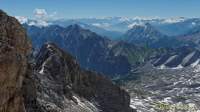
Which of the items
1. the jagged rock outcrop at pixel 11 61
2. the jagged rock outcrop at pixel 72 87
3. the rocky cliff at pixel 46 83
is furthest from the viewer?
the jagged rock outcrop at pixel 72 87

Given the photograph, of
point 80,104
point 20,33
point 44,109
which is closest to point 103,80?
point 80,104

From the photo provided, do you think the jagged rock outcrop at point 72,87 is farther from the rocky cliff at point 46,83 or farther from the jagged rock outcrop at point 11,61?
the jagged rock outcrop at point 11,61

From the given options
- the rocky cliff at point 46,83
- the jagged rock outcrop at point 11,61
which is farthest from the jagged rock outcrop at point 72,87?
the jagged rock outcrop at point 11,61

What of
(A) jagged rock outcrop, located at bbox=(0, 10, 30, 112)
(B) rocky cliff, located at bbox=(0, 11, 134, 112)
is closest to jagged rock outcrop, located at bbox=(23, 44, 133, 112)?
(B) rocky cliff, located at bbox=(0, 11, 134, 112)

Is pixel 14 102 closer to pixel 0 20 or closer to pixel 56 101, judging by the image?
pixel 0 20

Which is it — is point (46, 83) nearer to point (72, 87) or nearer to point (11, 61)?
point (72, 87)

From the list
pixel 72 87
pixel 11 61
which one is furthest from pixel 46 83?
pixel 11 61

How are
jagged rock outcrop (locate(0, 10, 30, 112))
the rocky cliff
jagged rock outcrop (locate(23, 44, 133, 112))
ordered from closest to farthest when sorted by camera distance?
jagged rock outcrop (locate(0, 10, 30, 112))
the rocky cliff
jagged rock outcrop (locate(23, 44, 133, 112))

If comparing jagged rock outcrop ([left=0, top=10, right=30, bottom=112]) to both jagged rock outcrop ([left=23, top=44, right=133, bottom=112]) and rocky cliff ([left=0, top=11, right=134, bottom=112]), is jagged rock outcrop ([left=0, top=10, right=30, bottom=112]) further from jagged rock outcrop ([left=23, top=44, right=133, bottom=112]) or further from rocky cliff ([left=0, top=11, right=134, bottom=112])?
jagged rock outcrop ([left=23, top=44, right=133, bottom=112])
